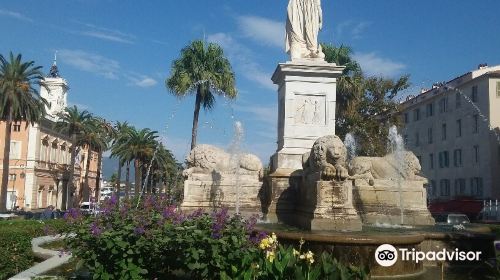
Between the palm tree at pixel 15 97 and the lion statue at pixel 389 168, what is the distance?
38.1 meters

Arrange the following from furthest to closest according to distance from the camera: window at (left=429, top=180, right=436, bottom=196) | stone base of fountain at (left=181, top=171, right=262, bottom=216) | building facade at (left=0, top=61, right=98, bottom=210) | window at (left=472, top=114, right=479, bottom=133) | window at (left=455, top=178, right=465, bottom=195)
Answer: building facade at (left=0, top=61, right=98, bottom=210) → window at (left=429, top=180, right=436, bottom=196) → window at (left=455, top=178, right=465, bottom=195) → window at (left=472, top=114, right=479, bottom=133) → stone base of fountain at (left=181, top=171, right=262, bottom=216)

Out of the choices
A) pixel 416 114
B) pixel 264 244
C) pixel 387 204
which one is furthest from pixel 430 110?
pixel 264 244

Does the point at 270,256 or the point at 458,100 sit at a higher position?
the point at 458,100

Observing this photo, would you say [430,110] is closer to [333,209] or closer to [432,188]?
[432,188]

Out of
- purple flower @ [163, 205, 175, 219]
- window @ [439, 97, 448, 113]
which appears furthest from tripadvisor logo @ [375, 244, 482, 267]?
window @ [439, 97, 448, 113]

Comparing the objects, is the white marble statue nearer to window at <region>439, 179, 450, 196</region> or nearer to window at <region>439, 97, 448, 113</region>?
window at <region>439, 97, 448, 113</region>

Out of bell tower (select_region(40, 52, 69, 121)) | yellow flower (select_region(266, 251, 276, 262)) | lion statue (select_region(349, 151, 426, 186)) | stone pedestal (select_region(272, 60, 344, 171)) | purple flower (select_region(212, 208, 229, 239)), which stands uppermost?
bell tower (select_region(40, 52, 69, 121))

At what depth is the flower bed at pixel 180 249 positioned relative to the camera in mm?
5957

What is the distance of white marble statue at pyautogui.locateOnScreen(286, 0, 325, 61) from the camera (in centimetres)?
1432

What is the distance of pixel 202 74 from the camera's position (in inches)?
1560

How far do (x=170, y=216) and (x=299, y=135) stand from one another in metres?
7.20

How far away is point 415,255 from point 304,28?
309 inches

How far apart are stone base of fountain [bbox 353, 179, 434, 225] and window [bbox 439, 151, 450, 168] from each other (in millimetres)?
42258

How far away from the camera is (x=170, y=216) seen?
6.84m
